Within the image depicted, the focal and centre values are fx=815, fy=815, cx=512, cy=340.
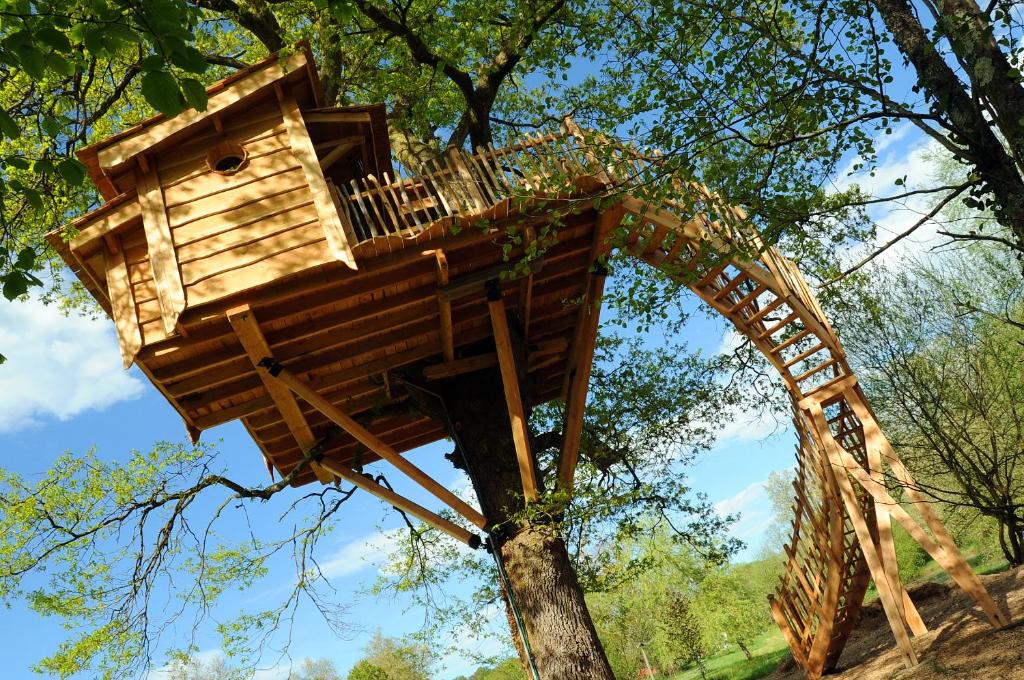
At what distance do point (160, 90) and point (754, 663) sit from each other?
21865 millimetres

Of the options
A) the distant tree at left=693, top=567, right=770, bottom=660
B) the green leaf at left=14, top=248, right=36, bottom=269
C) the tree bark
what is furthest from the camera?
the distant tree at left=693, top=567, right=770, bottom=660

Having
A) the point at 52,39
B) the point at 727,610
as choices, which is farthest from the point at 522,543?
the point at 727,610

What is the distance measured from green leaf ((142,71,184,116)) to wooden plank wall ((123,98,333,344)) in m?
3.60

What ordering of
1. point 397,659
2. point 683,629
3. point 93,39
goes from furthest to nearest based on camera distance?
point 397,659, point 683,629, point 93,39

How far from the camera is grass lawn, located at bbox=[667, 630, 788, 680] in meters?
18.6

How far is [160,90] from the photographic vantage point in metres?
3.72

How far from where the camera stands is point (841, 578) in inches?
393

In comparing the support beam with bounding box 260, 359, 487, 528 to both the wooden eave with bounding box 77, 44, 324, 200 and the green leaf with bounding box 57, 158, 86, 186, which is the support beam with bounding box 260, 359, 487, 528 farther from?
the green leaf with bounding box 57, 158, 86, 186

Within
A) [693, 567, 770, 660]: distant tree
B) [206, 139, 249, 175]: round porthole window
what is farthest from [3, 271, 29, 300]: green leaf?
[693, 567, 770, 660]: distant tree

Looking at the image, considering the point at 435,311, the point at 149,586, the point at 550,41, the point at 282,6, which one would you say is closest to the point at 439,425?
the point at 435,311

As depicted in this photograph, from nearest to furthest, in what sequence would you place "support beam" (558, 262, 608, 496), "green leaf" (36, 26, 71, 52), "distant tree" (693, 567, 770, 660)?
1. "green leaf" (36, 26, 71, 52)
2. "support beam" (558, 262, 608, 496)
3. "distant tree" (693, 567, 770, 660)

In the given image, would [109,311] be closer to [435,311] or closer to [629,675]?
[435,311]

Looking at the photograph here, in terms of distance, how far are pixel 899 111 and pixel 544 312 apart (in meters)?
5.84

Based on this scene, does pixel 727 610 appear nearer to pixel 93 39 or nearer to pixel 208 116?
pixel 208 116
